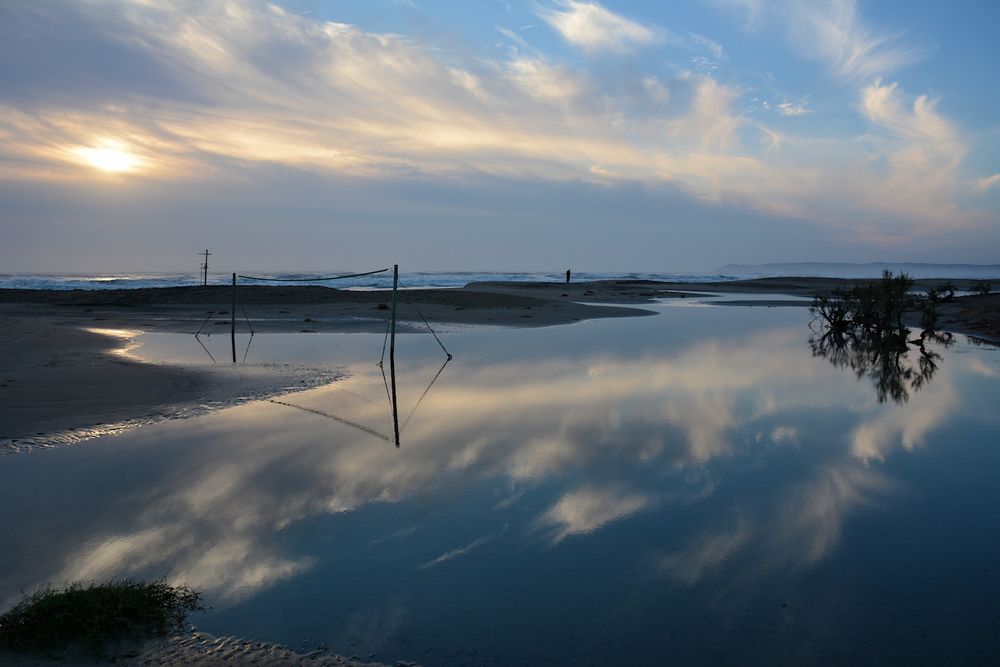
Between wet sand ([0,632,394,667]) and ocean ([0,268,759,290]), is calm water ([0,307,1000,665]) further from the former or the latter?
ocean ([0,268,759,290])

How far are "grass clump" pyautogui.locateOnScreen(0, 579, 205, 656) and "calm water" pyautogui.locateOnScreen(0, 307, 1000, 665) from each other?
28 centimetres

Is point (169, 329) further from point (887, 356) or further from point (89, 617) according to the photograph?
point (887, 356)

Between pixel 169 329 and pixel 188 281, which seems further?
pixel 188 281

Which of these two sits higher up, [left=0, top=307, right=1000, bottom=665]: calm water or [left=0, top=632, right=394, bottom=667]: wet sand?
[left=0, top=307, right=1000, bottom=665]: calm water

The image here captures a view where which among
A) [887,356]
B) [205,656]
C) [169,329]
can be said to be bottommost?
[205,656]

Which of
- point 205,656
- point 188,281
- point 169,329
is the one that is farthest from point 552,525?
point 188,281

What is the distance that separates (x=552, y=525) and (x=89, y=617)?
3.67 meters

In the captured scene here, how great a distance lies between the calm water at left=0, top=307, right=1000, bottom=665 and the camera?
446 centimetres

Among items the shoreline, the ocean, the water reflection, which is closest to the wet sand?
the shoreline

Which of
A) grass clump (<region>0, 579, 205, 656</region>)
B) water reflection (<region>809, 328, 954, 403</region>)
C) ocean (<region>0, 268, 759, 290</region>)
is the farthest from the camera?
ocean (<region>0, 268, 759, 290</region>)

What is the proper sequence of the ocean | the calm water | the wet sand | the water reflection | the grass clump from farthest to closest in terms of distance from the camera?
the ocean
the water reflection
the calm water
the grass clump
the wet sand

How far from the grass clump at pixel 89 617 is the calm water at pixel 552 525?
277 mm

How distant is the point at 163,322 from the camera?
94.5 feet

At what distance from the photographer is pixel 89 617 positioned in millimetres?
4223
